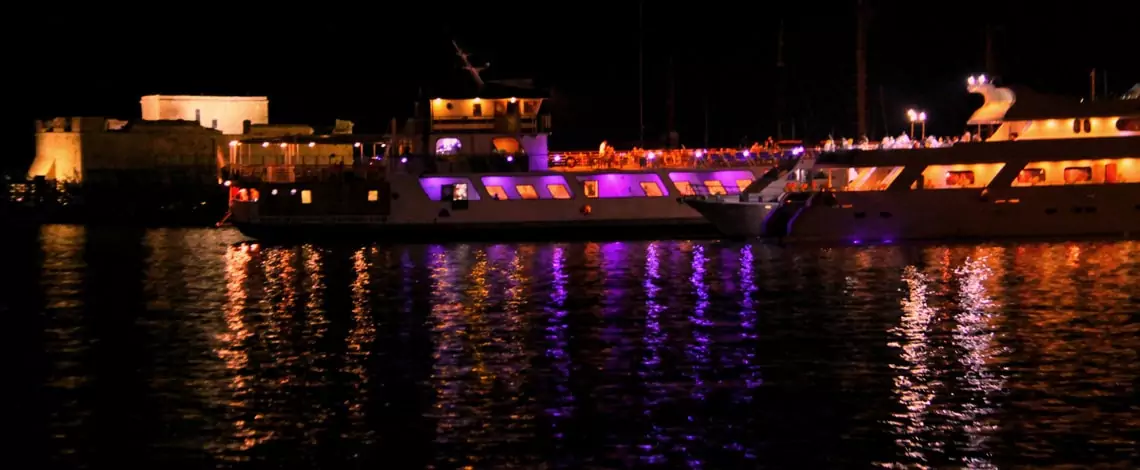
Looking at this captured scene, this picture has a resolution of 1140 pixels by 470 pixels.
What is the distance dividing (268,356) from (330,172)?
27954mm

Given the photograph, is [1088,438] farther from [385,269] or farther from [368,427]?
[385,269]

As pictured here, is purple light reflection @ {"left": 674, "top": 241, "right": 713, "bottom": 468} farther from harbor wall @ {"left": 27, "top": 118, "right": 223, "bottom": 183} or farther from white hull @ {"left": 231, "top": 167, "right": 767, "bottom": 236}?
harbor wall @ {"left": 27, "top": 118, "right": 223, "bottom": 183}

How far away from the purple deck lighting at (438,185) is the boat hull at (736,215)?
8.24m

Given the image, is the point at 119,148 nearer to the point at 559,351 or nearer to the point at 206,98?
the point at 206,98

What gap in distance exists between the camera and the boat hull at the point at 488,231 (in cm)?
5425

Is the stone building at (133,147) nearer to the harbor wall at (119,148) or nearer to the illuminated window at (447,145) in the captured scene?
the harbor wall at (119,148)

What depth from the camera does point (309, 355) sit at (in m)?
27.8

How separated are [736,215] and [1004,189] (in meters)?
8.68

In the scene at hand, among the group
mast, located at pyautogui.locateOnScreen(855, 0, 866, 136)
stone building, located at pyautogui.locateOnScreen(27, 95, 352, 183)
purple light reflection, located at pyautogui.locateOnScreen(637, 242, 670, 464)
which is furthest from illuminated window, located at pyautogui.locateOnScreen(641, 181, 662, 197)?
Answer: stone building, located at pyautogui.locateOnScreen(27, 95, 352, 183)

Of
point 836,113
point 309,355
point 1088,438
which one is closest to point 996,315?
point 1088,438

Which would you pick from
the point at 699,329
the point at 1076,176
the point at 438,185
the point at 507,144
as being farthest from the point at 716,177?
the point at 699,329

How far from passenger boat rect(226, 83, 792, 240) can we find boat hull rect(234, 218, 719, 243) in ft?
0.12

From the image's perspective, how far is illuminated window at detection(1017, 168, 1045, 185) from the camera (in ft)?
166

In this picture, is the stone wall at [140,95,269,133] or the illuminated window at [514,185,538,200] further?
the stone wall at [140,95,269,133]
